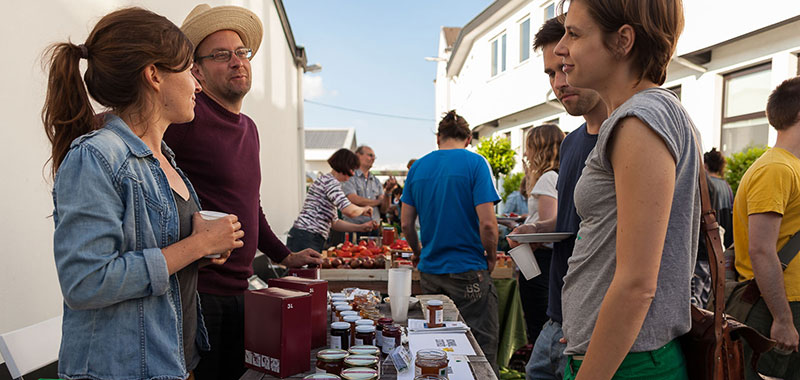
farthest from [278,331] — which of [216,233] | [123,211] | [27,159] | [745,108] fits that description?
[745,108]

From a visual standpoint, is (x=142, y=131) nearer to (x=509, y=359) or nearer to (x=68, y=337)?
(x=68, y=337)

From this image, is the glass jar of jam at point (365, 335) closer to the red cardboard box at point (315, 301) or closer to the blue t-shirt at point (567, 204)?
the red cardboard box at point (315, 301)

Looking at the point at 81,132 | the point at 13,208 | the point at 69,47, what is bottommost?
the point at 13,208

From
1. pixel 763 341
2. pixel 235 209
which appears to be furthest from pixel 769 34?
pixel 235 209

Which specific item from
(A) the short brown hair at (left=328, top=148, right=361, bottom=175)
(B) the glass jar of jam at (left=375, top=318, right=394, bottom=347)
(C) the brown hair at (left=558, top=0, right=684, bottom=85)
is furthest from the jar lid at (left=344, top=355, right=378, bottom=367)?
(A) the short brown hair at (left=328, top=148, right=361, bottom=175)

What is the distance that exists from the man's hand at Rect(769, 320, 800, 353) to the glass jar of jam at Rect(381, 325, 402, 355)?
1843 millimetres

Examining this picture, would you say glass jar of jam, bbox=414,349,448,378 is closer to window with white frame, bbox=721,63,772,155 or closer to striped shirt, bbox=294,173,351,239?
striped shirt, bbox=294,173,351,239

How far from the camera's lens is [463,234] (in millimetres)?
3557

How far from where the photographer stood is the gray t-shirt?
3.59 feet

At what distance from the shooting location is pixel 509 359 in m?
4.25

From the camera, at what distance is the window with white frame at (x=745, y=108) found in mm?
7134

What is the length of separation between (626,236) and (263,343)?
1.21 m

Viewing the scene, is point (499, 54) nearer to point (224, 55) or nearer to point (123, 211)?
point (224, 55)

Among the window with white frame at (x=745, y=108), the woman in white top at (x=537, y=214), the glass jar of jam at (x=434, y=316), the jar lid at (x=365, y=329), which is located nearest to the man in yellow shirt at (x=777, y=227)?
the woman in white top at (x=537, y=214)
